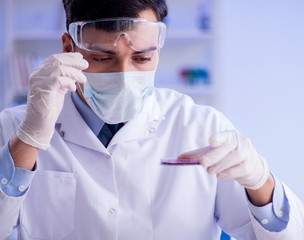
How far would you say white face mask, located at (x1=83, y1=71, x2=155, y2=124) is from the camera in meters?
1.22

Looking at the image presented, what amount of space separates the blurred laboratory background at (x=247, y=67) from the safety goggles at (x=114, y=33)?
2.23 m

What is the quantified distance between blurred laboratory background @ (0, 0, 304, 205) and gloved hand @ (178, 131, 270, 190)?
2.40 m

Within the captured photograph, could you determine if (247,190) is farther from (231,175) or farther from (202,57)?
(202,57)

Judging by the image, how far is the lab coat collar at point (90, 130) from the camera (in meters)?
1.32

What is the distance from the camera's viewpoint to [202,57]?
3.64 meters

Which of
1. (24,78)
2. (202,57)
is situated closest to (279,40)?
(202,57)

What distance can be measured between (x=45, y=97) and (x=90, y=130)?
0.26 meters

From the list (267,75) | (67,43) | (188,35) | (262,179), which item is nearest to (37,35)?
(188,35)

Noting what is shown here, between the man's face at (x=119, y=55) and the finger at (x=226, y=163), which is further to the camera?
the man's face at (x=119, y=55)

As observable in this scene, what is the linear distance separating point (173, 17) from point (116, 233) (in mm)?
2650

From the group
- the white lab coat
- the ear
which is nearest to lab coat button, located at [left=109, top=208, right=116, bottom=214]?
the white lab coat

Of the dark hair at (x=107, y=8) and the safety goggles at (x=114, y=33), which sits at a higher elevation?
the dark hair at (x=107, y=8)

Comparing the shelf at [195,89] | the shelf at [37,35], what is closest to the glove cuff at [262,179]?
the shelf at [195,89]

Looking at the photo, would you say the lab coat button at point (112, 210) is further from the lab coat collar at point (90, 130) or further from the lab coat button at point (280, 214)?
the lab coat button at point (280, 214)
